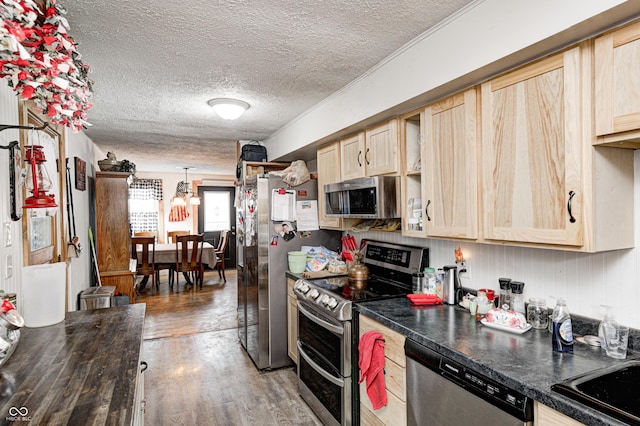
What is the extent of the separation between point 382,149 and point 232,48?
1.14 m

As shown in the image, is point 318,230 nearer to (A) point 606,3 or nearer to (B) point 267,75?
(B) point 267,75

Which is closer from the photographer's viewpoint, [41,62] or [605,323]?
[41,62]

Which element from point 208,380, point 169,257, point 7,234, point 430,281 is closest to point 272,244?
point 208,380

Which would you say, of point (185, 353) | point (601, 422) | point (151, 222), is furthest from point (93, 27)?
point (151, 222)

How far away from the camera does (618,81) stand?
122 centimetres

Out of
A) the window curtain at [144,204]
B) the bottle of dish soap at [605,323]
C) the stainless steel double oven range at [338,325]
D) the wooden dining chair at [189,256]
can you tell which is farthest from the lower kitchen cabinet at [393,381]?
the window curtain at [144,204]

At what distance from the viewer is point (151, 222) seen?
27.5 ft

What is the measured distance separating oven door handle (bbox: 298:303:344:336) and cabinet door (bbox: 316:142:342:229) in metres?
0.78

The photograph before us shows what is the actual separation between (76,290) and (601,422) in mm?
4008

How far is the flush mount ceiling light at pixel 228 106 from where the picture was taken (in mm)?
2980

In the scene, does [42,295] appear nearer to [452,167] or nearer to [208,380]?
[208,380]

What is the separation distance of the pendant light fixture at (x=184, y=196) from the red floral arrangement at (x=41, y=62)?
6.99 meters

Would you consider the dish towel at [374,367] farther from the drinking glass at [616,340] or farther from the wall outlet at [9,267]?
the wall outlet at [9,267]

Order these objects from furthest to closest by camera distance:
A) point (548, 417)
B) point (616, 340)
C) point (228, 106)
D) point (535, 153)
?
point (228, 106), point (535, 153), point (616, 340), point (548, 417)
